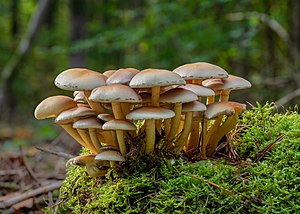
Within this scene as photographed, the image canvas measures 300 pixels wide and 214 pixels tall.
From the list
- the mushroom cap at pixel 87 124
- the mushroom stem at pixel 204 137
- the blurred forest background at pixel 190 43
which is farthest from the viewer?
the blurred forest background at pixel 190 43

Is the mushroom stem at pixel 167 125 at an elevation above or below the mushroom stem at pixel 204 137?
above

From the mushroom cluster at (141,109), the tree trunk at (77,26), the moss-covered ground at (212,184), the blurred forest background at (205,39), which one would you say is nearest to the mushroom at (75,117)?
the mushroom cluster at (141,109)

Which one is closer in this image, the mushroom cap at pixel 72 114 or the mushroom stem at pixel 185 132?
the mushroom cap at pixel 72 114

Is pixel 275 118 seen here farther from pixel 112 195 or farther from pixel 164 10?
pixel 164 10

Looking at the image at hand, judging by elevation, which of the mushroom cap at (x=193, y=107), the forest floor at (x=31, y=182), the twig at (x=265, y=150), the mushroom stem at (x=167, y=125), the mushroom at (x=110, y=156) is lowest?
the forest floor at (x=31, y=182)

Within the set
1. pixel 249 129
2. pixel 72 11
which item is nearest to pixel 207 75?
Answer: pixel 249 129

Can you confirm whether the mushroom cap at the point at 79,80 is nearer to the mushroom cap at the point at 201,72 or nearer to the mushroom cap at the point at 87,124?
the mushroom cap at the point at 87,124
